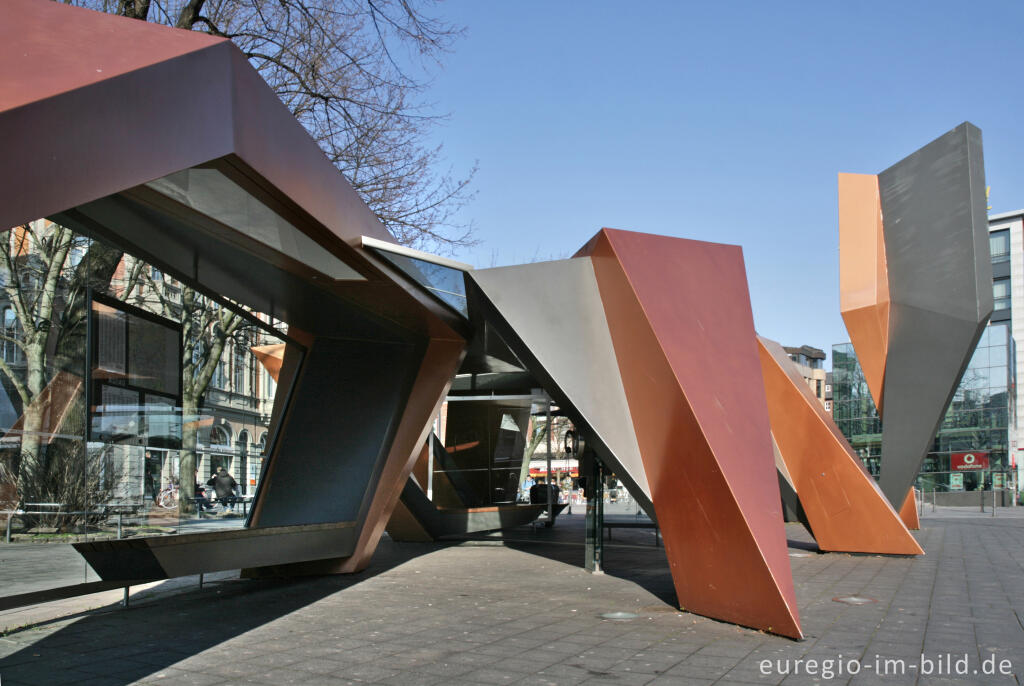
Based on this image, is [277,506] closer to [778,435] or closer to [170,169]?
[170,169]

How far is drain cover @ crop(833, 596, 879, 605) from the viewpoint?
8.68 meters

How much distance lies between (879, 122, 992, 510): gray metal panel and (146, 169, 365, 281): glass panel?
422 inches

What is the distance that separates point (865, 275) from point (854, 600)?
854 centimetres

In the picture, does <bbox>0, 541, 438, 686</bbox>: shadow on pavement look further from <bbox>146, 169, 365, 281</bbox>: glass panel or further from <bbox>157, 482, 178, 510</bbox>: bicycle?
<bbox>146, 169, 365, 281</bbox>: glass panel

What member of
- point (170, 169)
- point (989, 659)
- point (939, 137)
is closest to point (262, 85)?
point (170, 169)

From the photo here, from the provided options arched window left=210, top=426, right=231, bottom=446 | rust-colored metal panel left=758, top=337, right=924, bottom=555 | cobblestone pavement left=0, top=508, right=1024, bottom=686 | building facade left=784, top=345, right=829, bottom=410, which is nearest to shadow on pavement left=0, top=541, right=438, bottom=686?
cobblestone pavement left=0, top=508, right=1024, bottom=686

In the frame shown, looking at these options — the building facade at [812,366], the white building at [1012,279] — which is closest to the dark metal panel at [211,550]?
the white building at [1012,279]

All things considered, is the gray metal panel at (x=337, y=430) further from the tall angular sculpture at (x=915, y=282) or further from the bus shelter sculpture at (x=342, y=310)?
the tall angular sculpture at (x=915, y=282)

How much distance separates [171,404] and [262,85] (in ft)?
13.0

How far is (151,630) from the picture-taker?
298 inches

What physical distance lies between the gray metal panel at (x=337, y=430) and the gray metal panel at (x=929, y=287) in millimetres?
8871

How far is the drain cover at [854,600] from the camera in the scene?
8684 mm

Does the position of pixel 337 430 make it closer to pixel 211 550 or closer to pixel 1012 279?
pixel 211 550

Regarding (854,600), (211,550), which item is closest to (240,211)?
(211,550)
